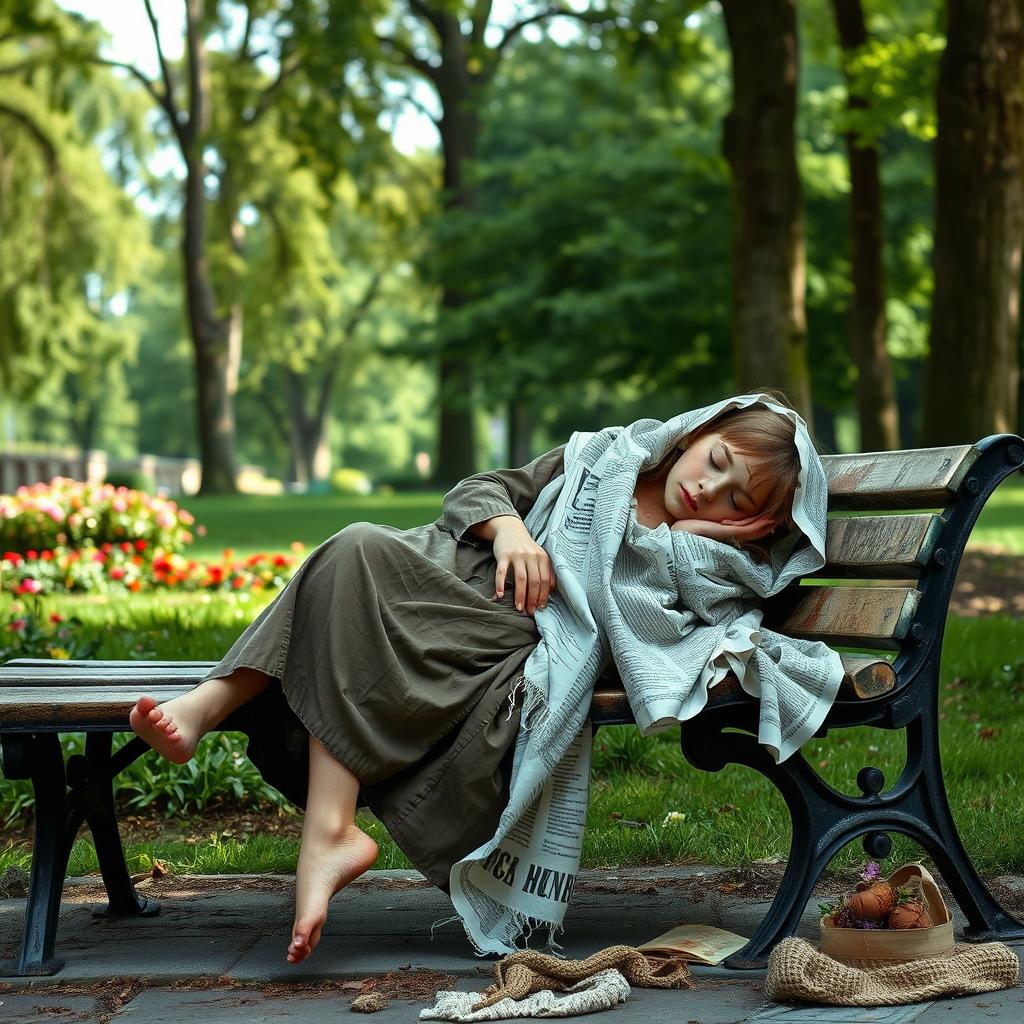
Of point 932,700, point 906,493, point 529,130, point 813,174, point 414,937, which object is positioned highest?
point 529,130

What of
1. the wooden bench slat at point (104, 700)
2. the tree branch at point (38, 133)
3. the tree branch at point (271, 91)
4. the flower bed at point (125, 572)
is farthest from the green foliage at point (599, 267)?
the wooden bench slat at point (104, 700)

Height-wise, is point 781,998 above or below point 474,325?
below

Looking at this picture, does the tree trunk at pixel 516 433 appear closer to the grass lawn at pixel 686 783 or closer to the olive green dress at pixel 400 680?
the grass lawn at pixel 686 783

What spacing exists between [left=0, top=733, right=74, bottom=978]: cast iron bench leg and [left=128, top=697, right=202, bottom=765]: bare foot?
0.97ft

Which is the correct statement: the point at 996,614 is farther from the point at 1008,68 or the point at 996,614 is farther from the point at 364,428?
the point at 364,428

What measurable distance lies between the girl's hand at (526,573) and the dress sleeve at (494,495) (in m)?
0.17

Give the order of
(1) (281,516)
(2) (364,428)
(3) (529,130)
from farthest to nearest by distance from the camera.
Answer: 1. (2) (364,428)
2. (3) (529,130)
3. (1) (281,516)

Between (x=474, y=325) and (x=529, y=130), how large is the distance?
10713 mm

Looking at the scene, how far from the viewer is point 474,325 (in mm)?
25609

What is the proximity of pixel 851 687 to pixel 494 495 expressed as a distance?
0.99m

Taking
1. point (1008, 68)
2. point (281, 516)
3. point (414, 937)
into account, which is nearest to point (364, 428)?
point (281, 516)

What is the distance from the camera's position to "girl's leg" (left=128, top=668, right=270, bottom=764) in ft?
9.93

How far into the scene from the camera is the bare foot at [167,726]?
3.01 metres

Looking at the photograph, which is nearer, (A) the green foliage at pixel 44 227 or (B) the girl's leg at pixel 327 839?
(B) the girl's leg at pixel 327 839
